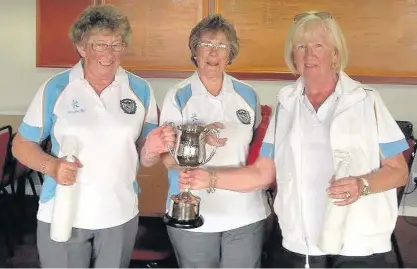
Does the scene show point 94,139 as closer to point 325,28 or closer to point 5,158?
point 325,28

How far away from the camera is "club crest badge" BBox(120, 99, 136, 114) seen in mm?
2057

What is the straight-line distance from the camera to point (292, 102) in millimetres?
1925

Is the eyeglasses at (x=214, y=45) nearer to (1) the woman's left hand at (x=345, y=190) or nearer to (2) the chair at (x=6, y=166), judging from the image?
(1) the woman's left hand at (x=345, y=190)

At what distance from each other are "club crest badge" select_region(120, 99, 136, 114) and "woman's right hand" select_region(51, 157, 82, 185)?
26cm

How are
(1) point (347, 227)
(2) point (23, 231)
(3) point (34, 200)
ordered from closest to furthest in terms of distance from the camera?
1. (1) point (347, 227)
2. (2) point (23, 231)
3. (3) point (34, 200)

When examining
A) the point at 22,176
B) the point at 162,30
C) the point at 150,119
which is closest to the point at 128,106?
the point at 150,119

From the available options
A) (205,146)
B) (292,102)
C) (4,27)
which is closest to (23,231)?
(4,27)

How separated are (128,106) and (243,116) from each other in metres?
0.41

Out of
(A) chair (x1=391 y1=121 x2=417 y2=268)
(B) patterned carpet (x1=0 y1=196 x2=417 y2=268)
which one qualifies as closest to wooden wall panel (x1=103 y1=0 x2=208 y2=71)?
(B) patterned carpet (x1=0 y1=196 x2=417 y2=268)

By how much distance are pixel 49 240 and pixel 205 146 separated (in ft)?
2.09

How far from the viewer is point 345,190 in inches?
66.6

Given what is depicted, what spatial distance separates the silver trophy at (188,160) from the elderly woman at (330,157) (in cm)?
25

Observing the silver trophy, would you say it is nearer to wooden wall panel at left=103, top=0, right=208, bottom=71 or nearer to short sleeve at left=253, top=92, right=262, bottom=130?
short sleeve at left=253, top=92, right=262, bottom=130

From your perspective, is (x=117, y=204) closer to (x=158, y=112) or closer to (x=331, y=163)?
(x=158, y=112)
